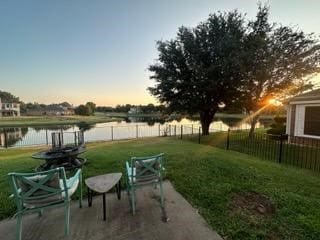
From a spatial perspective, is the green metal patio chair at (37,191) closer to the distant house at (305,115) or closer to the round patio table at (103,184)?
the round patio table at (103,184)

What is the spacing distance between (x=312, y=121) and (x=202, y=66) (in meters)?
6.24

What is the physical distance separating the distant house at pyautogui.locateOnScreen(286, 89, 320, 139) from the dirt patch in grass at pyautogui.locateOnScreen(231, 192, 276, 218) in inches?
292

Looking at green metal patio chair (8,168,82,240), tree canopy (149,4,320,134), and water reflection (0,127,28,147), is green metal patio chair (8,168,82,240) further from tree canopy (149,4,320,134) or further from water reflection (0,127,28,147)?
water reflection (0,127,28,147)

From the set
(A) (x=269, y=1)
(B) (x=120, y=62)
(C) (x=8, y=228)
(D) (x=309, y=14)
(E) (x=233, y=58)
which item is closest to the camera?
(C) (x=8, y=228)

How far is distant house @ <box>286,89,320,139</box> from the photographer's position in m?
8.61

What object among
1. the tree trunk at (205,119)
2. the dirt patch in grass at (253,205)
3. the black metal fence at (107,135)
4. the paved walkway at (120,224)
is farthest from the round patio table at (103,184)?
the tree trunk at (205,119)

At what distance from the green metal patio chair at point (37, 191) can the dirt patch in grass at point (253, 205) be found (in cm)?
239

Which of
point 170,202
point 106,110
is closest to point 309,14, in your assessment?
point 170,202

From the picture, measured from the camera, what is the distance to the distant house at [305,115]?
8.61 metres

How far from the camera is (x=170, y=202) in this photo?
123 inches

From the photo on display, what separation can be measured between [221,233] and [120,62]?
47.6 ft

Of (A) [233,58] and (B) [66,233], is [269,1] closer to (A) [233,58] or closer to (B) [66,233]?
(A) [233,58]

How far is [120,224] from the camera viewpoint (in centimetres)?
253

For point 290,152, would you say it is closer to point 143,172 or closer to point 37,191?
point 143,172
